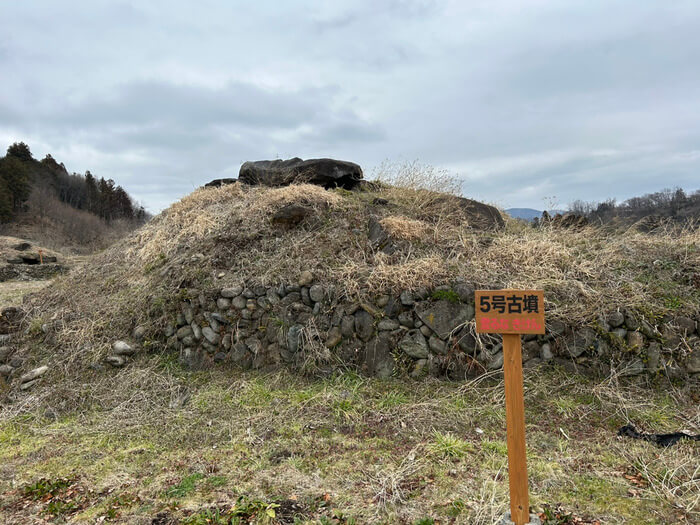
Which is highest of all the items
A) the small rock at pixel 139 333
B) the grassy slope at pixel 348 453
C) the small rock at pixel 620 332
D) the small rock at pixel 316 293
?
the small rock at pixel 316 293

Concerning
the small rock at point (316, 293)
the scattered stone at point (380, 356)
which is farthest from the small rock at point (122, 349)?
the scattered stone at point (380, 356)

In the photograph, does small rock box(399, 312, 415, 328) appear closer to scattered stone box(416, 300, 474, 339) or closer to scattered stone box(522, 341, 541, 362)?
scattered stone box(416, 300, 474, 339)

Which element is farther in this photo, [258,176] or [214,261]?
[258,176]

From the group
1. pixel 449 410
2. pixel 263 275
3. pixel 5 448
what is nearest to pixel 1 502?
pixel 5 448

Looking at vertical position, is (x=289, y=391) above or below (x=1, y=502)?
above

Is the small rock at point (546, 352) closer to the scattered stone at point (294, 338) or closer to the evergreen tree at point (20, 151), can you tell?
the scattered stone at point (294, 338)

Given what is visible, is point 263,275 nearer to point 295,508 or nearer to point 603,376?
point 295,508

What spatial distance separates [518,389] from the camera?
2584 millimetres

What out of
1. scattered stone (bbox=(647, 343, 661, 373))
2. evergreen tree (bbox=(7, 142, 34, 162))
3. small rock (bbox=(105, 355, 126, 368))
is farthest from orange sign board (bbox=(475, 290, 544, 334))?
evergreen tree (bbox=(7, 142, 34, 162))

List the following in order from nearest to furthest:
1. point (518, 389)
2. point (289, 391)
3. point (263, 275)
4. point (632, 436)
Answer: point (518, 389) → point (632, 436) → point (289, 391) → point (263, 275)

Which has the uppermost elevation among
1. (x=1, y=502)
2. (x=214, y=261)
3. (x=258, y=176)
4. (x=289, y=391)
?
(x=258, y=176)

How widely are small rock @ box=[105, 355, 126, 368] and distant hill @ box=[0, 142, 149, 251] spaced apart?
2461 centimetres

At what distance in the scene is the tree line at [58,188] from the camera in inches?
1443

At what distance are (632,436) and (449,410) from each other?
1571 mm
